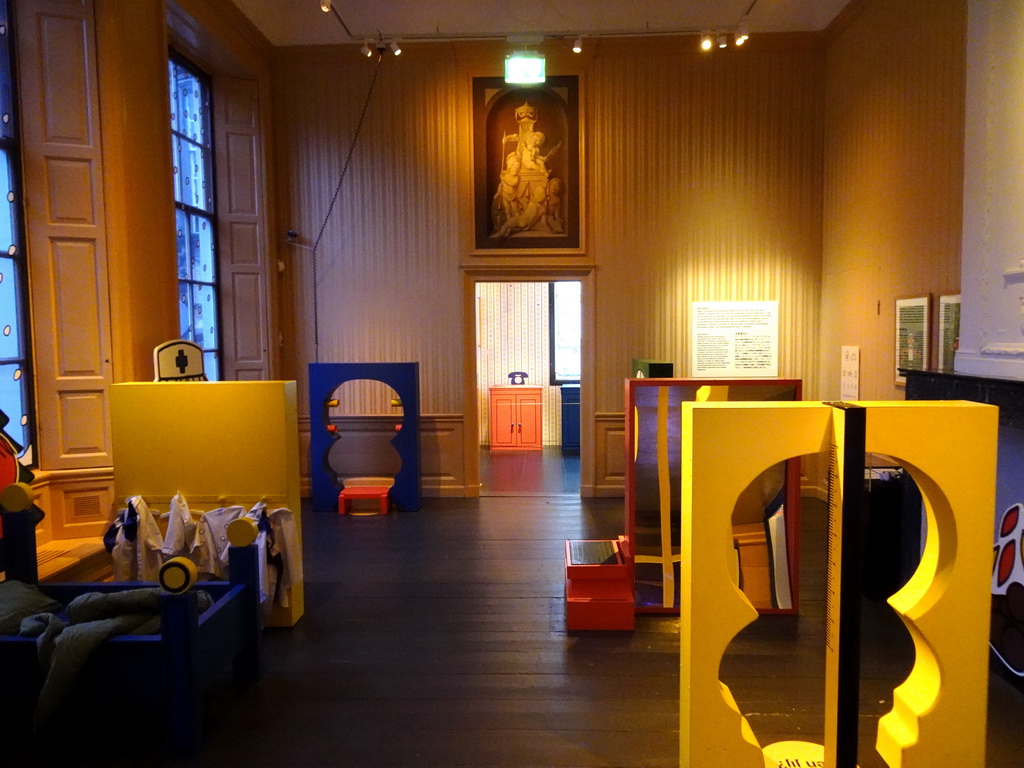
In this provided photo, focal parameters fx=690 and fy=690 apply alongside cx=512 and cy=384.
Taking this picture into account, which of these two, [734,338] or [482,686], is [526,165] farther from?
[482,686]

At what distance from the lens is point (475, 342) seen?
7.34 meters

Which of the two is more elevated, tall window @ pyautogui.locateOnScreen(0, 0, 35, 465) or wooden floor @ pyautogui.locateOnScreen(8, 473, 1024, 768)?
tall window @ pyautogui.locateOnScreen(0, 0, 35, 465)

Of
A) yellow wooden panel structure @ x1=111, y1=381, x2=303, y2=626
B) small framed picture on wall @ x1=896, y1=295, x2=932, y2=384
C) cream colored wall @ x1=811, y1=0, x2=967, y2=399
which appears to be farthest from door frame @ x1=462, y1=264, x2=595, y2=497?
yellow wooden panel structure @ x1=111, y1=381, x2=303, y2=626

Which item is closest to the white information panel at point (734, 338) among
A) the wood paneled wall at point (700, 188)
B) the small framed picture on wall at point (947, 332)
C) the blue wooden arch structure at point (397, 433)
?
the wood paneled wall at point (700, 188)

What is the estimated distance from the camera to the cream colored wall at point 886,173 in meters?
4.72

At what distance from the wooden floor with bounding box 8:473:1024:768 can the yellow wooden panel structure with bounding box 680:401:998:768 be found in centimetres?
85

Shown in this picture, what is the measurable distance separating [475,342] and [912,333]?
4030 millimetres

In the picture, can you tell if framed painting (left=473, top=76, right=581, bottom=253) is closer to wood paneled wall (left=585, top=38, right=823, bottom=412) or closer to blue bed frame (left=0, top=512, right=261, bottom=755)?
wood paneled wall (left=585, top=38, right=823, bottom=412)

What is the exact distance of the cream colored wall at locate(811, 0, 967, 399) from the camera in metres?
4.72

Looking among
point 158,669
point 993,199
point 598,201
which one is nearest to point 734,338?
point 598,201

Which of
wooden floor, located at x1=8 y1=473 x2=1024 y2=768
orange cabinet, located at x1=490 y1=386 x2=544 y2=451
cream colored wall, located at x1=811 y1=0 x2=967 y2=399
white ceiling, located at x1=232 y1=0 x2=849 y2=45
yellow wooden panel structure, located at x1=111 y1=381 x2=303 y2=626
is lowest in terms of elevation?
wooden floor, located at x1=8 y1=473 x2=1024 y2=768

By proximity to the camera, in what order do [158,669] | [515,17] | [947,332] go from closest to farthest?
[158,669]
[947,332]
[515,17]

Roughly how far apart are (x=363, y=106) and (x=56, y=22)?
315cm

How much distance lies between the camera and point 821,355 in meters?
7.13
